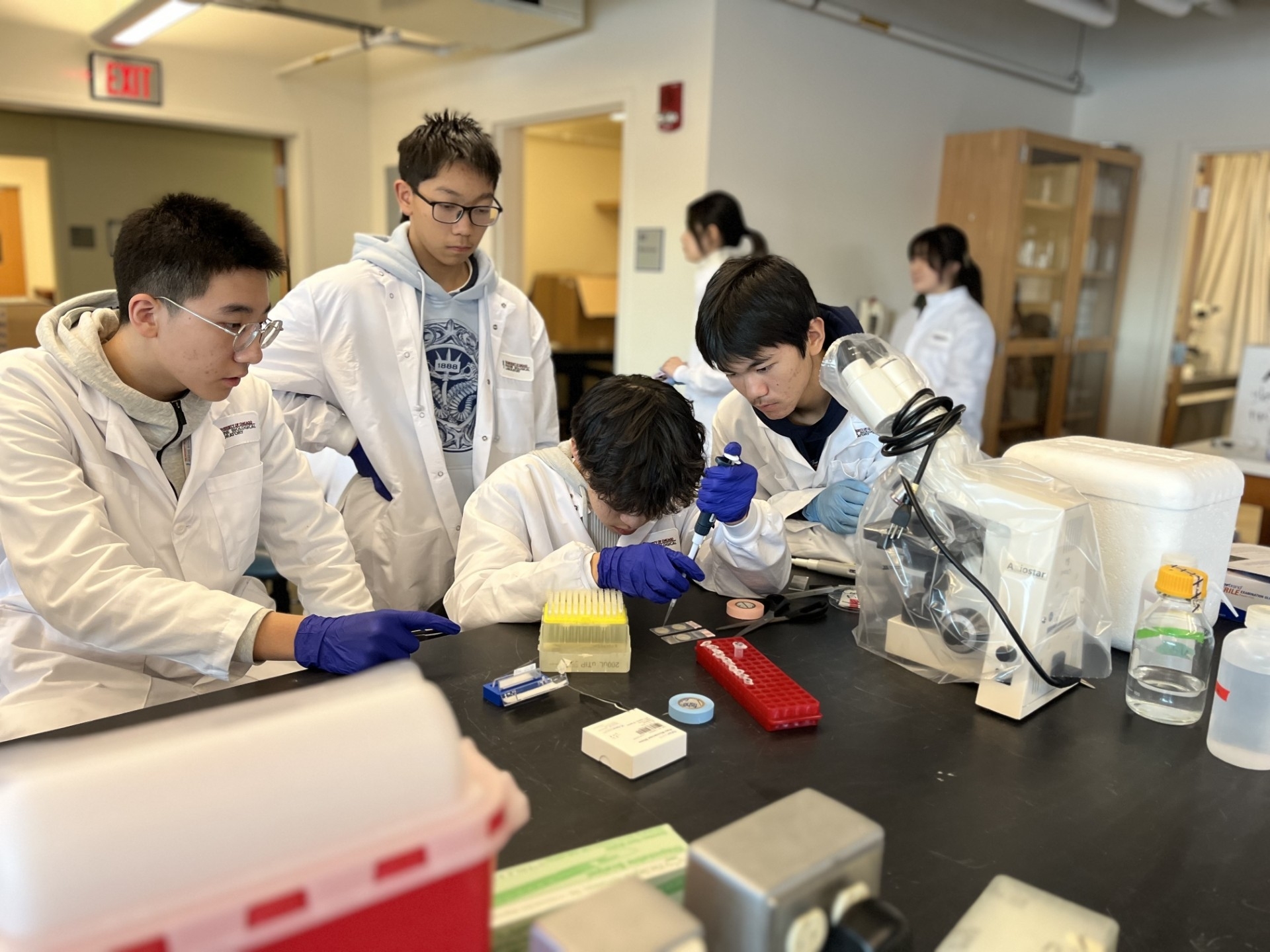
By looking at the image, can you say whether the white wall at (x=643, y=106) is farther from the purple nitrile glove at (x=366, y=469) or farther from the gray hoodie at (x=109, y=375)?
the gray hoodie at (x=109, y=375)

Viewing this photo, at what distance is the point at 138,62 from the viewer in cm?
455

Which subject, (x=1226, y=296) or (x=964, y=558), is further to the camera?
(x=1226, y=296)

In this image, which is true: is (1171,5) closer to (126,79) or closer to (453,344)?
(453,344)

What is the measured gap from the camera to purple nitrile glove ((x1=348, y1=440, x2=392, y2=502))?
2.08 metres

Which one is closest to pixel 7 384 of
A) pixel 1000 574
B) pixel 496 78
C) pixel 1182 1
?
pixel 1000 574

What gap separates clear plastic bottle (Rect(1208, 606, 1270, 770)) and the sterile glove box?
0.89 meters

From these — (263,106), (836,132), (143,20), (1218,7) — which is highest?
(1218,7)

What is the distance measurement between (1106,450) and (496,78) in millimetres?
3931

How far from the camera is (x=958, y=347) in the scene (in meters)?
3.51

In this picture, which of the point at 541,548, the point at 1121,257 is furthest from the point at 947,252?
the point at 541,548

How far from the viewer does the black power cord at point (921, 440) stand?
3.75 feet

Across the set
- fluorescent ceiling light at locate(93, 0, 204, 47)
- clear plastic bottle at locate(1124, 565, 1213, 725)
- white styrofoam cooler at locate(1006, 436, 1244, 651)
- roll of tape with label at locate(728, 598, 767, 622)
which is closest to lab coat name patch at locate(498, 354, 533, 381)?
roll of tape with label at locate(728, 598, 767, 622)

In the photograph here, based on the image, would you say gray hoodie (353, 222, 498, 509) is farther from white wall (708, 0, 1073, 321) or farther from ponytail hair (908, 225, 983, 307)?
ponytail hair (908, 225, 983, 307)

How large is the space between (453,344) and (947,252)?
223cm
